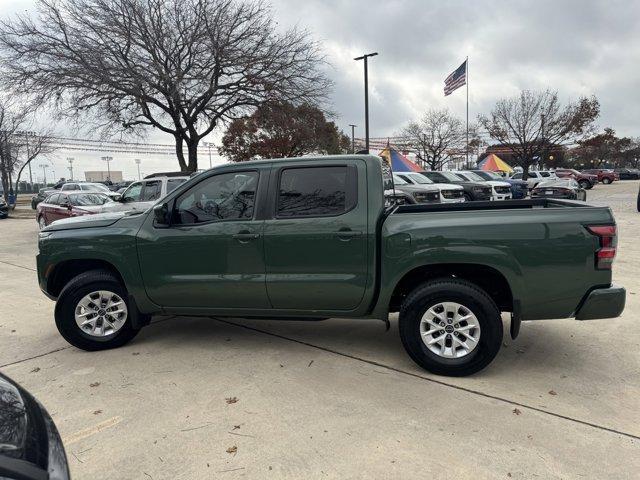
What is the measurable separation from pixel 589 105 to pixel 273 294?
38.2m

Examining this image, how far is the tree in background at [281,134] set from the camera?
2098cm

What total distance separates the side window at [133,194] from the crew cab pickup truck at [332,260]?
24.8ft

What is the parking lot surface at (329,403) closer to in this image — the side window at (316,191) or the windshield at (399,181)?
the side window at (316,191)

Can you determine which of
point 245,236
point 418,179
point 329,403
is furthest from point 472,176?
point 329,403

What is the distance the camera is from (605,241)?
361 cm

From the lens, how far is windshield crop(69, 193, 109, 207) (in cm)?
1453

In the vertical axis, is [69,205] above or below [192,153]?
below

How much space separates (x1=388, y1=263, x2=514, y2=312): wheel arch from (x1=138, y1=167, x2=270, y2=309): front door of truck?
47.6 inches

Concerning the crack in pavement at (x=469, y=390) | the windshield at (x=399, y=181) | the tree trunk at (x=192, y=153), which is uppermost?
the tree trunk at (x=192, y=153)

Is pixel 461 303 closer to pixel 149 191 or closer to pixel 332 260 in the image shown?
pixel 332 260

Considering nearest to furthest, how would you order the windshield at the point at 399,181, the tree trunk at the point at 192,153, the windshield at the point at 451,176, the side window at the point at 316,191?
the side window at the point at 316,191
the windshield at the point at 399,181
the windshield at the point at 451,176
the tree trunk at the point at 192,153

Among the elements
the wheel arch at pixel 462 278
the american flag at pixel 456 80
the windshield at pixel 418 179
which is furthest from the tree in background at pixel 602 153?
the wheel arch at pixel 462 278

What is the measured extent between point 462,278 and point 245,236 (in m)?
1.94

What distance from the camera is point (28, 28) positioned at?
1822 centimetres
